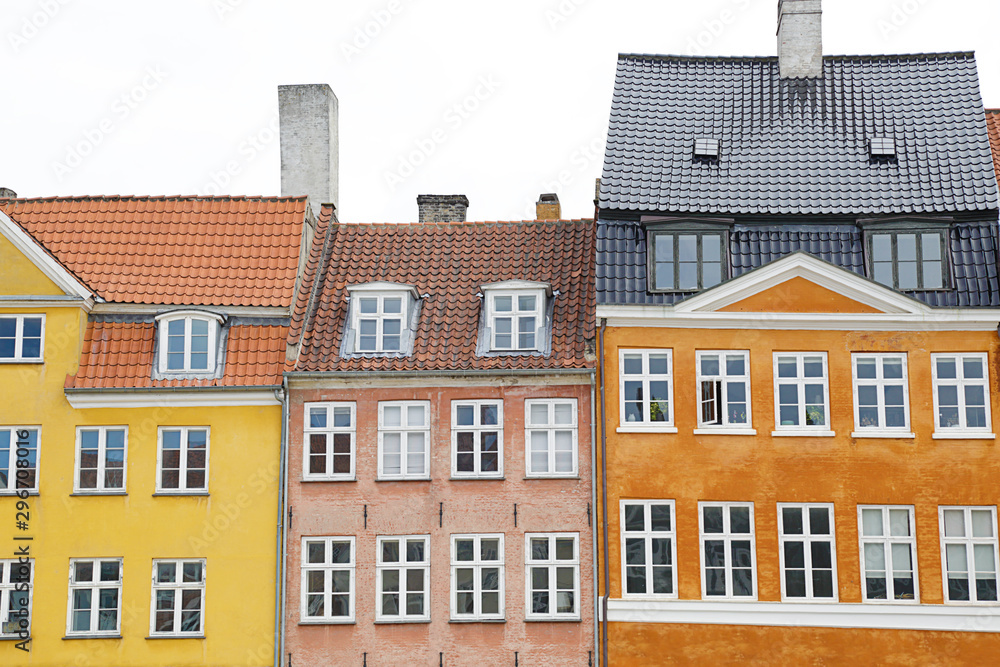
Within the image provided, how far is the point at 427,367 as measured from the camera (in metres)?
28.4

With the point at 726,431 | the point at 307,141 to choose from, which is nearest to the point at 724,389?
the point at 726,431

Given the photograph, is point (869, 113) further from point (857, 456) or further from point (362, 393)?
point (362, 393)

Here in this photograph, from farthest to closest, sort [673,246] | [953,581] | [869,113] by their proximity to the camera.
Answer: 1. [869,113]
2. [673,246]
3. [953,581]

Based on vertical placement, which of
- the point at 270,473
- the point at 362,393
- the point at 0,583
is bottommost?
the point at 0,583

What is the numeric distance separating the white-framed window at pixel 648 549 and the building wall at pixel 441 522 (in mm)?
A: 832

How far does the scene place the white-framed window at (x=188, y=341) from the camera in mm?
28844

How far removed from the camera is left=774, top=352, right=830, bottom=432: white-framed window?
27.5 metres

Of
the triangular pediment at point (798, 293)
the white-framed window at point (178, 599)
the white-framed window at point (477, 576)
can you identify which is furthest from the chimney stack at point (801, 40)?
the white-framed window at point (178, 599)

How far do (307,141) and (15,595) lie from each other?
44.3 feet

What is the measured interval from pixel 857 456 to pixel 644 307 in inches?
217

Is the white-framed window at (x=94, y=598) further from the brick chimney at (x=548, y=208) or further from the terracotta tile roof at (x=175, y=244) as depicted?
the brick chimney at (x=548, y=208)

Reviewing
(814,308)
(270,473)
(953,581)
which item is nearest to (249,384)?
(270,473)

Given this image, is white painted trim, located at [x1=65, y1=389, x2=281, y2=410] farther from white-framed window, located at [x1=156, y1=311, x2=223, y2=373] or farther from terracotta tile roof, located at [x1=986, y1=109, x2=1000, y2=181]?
terracotta tile roof, located at [x1=986, y1=109, x2=1000, y2=181]

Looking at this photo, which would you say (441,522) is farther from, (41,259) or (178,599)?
(41,259)
